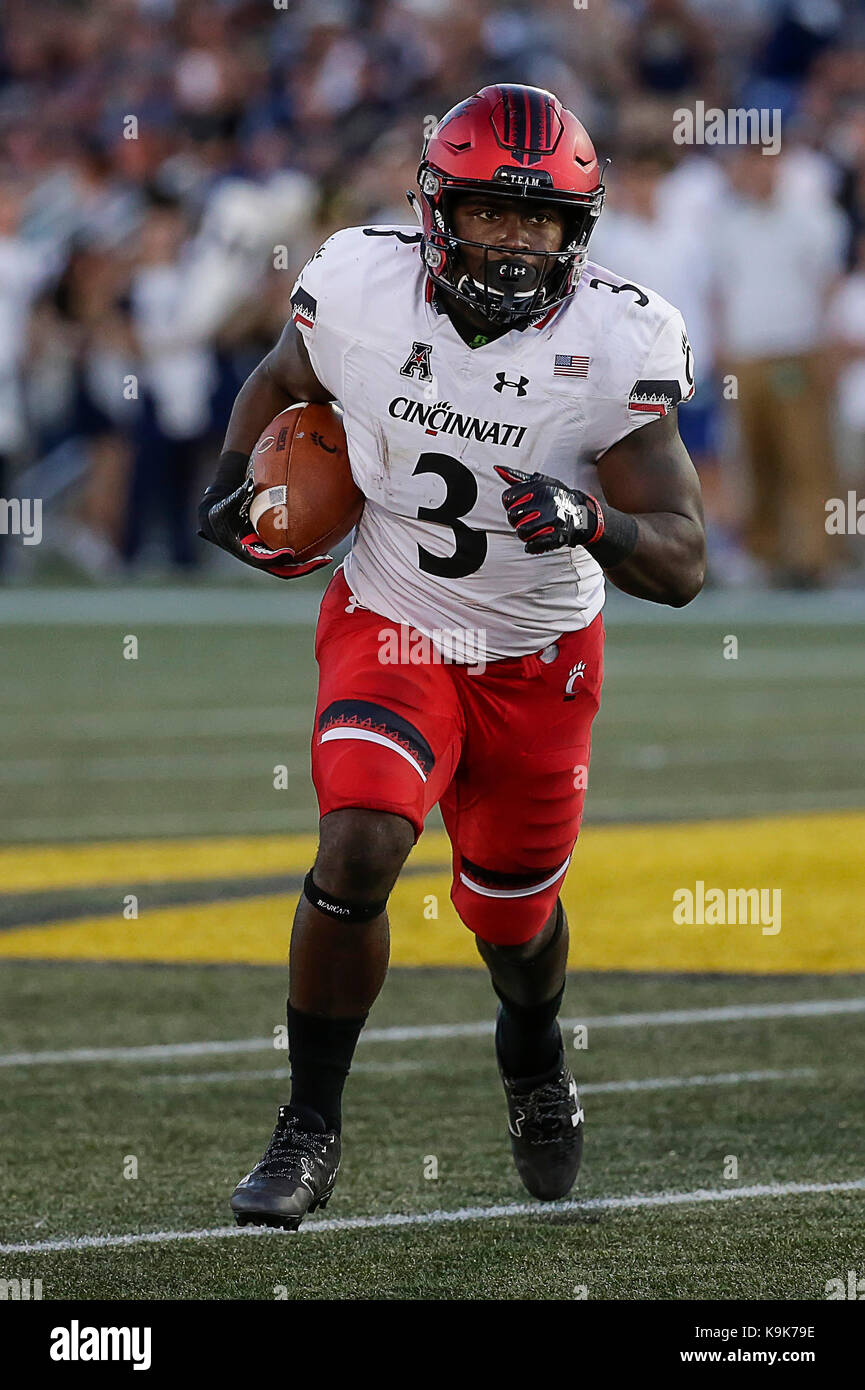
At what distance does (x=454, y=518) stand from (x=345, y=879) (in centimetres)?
73

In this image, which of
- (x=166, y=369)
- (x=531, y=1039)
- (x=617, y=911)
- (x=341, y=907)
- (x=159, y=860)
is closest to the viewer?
(x=341, y=907)

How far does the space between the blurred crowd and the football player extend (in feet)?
36.1

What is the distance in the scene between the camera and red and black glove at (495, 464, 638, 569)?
395 cm

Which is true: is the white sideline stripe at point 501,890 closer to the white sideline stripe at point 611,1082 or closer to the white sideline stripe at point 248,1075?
the white sideline stripe at point 611,1082

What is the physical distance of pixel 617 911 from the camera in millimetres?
7191

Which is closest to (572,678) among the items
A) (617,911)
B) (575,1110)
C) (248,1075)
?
(575,1110)

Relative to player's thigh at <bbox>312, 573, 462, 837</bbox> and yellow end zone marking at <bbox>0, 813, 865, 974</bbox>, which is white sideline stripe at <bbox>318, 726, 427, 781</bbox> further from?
yellow end zone marking at <bbox>0, 813, 865, 974</bbox>

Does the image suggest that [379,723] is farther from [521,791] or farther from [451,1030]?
[451,1030]

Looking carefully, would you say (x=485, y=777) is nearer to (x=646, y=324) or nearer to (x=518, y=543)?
(x=518, y=543)

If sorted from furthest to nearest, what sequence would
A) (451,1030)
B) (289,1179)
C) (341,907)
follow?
(451,1030)
(341,907)
(289,1179)

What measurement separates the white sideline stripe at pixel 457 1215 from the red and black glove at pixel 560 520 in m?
1.18

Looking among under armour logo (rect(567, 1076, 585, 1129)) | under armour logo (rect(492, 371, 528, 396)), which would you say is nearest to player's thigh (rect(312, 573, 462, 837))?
under armour logo (rect(492, 371, 528, 396))

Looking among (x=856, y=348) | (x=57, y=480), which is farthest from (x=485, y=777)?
(x=57, y=480)

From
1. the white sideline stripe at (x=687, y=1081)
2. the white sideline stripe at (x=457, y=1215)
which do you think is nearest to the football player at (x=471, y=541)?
the white sideline stripe at (x=457, y=1215)
